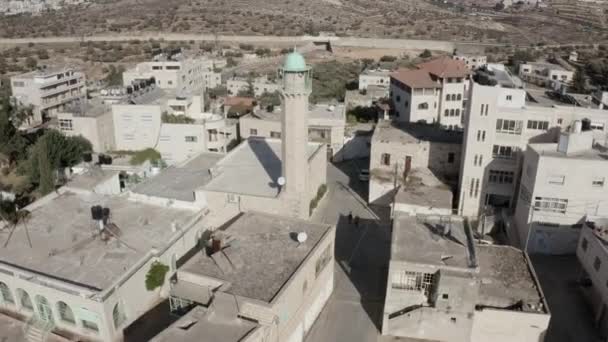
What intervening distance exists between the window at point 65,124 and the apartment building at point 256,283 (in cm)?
2883

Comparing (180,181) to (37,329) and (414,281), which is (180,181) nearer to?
(37,329)

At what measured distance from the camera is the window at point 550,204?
1109 inches

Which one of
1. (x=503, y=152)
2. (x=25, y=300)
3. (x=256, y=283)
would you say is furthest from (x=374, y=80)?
(x=25, y=300)

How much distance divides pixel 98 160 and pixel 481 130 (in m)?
30.3

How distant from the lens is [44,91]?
208 ft

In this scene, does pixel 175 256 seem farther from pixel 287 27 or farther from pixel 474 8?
pixel 474 8

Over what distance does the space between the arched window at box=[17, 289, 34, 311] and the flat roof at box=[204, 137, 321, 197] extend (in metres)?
10.6

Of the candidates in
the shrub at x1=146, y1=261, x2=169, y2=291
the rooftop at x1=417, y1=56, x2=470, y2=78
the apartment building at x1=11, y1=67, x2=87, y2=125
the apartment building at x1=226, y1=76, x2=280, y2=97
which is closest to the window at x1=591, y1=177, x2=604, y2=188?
the shrub at x1=146, y1=261, x2=169, y2=291

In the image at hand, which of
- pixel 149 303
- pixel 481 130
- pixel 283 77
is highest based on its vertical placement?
pixel 283 77

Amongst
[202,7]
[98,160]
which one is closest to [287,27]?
[202,7]

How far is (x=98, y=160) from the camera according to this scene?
1604 inches

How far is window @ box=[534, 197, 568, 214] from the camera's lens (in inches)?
1109

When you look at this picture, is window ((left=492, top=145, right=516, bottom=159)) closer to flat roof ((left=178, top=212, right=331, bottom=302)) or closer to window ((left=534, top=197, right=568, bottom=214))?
window ((left=534, top=197, right=568, bottom=214))

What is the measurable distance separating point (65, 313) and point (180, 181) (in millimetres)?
12283
